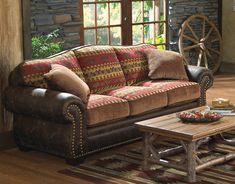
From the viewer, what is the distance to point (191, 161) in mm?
4289

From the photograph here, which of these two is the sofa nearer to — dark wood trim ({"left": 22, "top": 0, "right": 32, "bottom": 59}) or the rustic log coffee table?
dark wood trim ({"left": 22, "top": 0, "right": 32, "bottom": 59})

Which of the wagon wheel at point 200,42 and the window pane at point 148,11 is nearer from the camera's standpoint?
the window pane at point 148,11

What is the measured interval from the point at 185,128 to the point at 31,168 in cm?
136

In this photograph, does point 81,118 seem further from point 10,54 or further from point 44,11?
point 44,11

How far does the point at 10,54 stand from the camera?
5434 mm

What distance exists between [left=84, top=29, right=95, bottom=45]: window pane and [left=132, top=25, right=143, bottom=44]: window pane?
840 mm

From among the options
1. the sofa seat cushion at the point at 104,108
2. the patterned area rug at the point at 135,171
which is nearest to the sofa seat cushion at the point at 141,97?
the sofa seat cushion at the point at 104,108

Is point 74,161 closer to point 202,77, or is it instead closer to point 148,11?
point 202,77

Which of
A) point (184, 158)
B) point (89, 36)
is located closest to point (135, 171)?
point (184, 158)

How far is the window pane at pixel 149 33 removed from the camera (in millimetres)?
8453

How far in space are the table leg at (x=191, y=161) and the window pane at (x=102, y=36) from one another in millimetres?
3641

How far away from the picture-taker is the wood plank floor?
448 centimetres

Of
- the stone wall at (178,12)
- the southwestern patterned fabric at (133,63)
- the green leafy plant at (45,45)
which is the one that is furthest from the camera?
the stone wall at (178,12)

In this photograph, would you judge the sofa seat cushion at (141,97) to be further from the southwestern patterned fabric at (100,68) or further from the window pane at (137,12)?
the window pane at (137,12)
